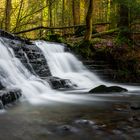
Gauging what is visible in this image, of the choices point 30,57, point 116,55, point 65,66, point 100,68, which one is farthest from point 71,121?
point 116,55

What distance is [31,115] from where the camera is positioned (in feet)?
21.0

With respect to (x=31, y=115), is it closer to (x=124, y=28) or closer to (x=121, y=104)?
(x=121, y=104)

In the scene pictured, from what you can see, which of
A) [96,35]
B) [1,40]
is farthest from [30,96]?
→ [96,35]

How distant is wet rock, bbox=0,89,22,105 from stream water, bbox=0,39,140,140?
0.61 feet

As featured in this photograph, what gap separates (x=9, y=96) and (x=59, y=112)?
146 cm

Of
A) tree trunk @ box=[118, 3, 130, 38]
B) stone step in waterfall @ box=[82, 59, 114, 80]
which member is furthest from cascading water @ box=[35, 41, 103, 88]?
tree trunk @ box=[118, 3, 130, 38]

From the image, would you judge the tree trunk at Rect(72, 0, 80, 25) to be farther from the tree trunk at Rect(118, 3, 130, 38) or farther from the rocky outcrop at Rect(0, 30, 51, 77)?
the rocky outcrop at Rect(0, 30, 51, 77)

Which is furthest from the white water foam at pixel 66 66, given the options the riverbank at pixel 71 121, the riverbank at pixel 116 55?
the riverbank at pixel 71 121

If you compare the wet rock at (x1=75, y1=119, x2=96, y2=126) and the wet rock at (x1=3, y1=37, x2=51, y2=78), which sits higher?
the wet rock at (x1=3, y1=37, x2=51, y2=78)

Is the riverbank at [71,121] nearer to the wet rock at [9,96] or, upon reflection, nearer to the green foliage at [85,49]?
the wet rock at [9,96]

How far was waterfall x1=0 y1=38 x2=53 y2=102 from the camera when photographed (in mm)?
9117

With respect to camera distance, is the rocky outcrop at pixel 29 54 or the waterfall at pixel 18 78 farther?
the rocky outcrop at pixel 29 54

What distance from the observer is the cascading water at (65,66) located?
12.4 metres

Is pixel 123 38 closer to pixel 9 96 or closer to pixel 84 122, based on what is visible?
pixel 9 96
